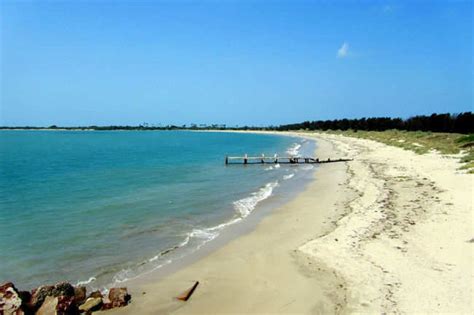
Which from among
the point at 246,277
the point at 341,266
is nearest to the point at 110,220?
the point at 246,277

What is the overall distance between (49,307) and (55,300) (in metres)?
0.15

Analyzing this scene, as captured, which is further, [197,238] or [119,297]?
[197,238]

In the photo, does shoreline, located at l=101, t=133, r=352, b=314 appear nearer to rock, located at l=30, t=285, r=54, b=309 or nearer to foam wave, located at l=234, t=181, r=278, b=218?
rock, located at l=30, t=285, r=54, b=309

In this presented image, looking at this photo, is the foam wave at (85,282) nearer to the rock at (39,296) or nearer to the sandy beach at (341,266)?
the sandy beach at (341,266)

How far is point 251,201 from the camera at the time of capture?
19.1 metres

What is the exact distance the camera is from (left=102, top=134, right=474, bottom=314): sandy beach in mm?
7246

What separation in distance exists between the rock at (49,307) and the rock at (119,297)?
108 cm

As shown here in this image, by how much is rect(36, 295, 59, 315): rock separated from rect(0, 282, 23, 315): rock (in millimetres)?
340

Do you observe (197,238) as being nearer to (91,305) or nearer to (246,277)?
(246,277)

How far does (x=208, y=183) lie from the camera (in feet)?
84.5

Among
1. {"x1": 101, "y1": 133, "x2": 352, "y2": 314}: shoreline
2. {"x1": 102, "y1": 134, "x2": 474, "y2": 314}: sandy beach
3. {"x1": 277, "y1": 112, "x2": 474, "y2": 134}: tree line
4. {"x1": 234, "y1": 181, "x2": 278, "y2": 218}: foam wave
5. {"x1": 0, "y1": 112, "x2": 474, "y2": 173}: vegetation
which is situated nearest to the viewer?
{"x1": 102, "y1": 134, "x2": 474, "y2": 314}: sandy beach

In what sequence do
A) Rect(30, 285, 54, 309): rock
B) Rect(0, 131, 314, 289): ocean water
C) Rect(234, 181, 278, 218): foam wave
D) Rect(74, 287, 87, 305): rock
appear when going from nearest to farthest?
1. Rect(30, 285, 54, 309): rock
2. Rect(74, 287, 87, 305): rock
3. Rect(0, 131, 314, 289): ocean water
4. Rect(234, 181, 278, 218): foam wave

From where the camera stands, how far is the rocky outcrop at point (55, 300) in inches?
268

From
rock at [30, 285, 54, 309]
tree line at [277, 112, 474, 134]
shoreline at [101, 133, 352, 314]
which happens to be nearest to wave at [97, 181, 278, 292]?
shoreline at [101, 133, 352, 314]
